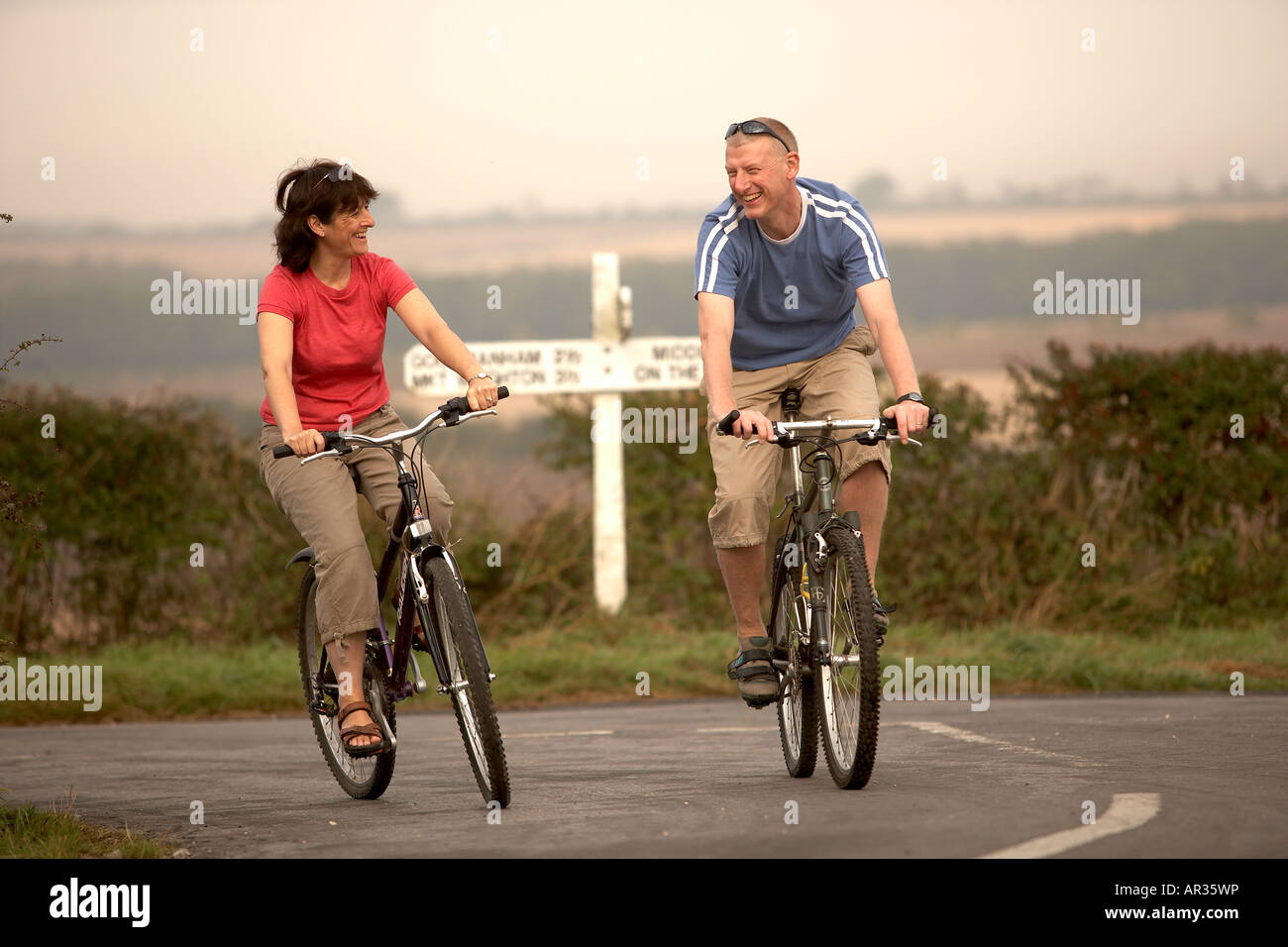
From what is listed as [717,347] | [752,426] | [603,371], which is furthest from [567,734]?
[603,371]

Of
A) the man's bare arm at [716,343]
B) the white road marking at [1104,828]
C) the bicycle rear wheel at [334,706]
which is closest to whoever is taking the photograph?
the white road marking at [1104,828]

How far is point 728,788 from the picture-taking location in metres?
6.12

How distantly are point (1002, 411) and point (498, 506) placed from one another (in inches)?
165

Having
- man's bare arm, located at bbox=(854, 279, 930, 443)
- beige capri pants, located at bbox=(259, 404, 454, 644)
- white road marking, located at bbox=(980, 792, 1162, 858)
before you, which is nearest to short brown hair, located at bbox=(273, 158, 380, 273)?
beige capri pants, located at bbox=(259, 404, 454, 644)

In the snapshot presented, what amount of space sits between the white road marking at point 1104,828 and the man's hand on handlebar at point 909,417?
4.64 ft

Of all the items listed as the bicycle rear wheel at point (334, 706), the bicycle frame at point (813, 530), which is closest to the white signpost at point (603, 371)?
the bicycle rear wheel at point (334, 706)

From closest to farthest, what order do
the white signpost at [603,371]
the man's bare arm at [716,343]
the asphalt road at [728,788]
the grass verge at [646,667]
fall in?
the asphalt road at [728,788], the man's bare arm at [716,343], the grass verge at [646,667], the white signpost at [603,371]

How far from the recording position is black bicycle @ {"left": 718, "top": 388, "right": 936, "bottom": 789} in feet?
18.2

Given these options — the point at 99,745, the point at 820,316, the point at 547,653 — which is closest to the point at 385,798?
the point at 820,316

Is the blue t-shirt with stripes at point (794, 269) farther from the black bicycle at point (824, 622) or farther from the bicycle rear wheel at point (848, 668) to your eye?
the bicycle rear wheel at point (848, 668)

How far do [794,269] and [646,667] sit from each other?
548cm

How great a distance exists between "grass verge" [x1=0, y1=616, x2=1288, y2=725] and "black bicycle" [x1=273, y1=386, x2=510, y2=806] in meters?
4.45

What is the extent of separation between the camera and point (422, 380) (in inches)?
530

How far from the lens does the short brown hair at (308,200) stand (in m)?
5.94
